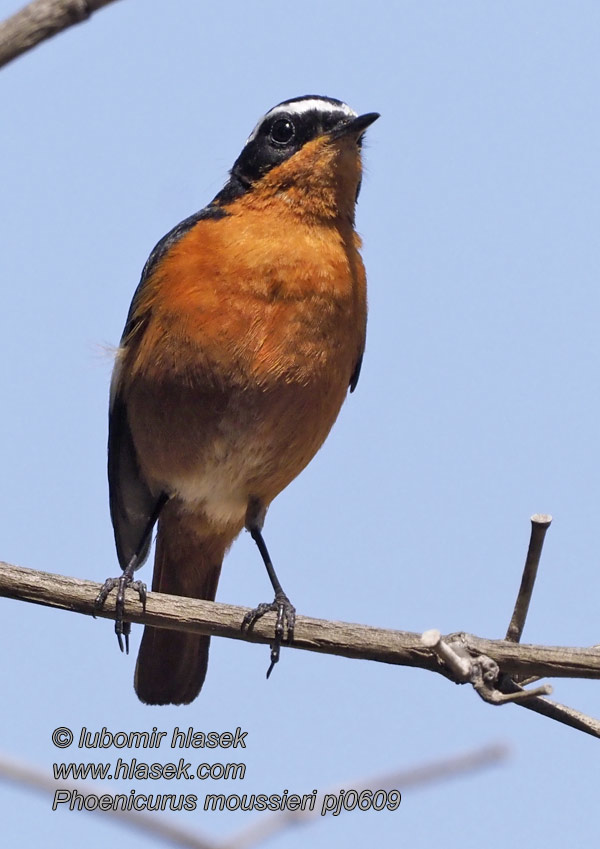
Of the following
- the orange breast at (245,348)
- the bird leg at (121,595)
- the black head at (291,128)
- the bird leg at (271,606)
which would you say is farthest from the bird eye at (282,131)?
the bird leg at (121,595)

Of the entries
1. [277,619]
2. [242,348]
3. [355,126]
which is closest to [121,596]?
[277,619]

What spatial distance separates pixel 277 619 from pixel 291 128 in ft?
9.32

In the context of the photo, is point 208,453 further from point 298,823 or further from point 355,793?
point 298,823

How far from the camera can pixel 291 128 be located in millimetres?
6164

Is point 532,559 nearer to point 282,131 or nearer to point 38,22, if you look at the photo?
point 38,22

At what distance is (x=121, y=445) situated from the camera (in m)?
6.82

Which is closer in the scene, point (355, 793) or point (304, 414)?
point (355, 793)

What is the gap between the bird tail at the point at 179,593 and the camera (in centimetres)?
663

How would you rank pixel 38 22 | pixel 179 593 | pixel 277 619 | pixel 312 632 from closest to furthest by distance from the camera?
pixel 38 22 → pixel 312 632 → pixel 277 619 → pixel 179 593

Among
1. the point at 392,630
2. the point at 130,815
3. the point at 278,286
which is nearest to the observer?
the point at 130,815

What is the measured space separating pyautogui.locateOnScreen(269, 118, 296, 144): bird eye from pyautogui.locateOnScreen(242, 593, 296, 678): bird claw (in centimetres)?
258

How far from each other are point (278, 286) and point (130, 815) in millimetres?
3896

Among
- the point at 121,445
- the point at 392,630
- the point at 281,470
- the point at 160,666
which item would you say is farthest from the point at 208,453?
the point at 392,630

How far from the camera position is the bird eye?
243 inches
